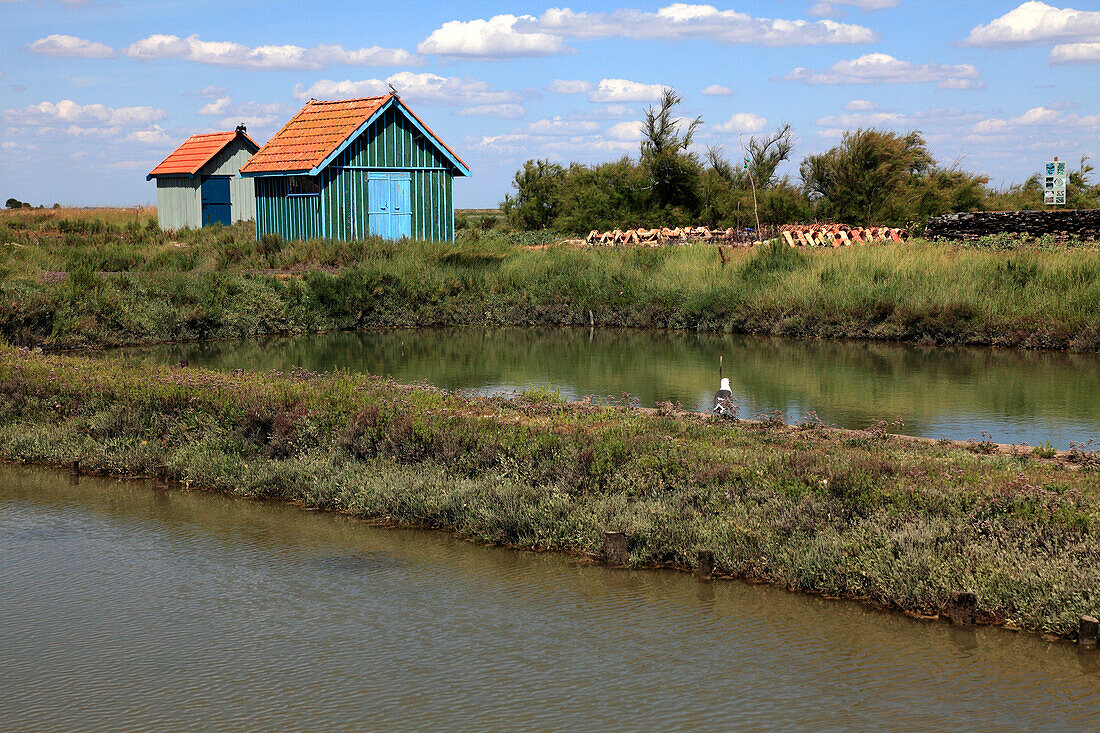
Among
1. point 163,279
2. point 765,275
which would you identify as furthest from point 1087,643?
point 163,279

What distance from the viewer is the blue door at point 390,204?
31797 mm

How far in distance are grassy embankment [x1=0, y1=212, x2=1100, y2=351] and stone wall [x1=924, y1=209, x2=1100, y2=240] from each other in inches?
162

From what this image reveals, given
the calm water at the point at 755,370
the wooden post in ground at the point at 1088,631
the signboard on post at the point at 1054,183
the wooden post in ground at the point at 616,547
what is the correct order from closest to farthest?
the wooden post in ground at the point at 1088,631 → the wooden post in ground at the point at 616,547 → the calm water at the point at 755,370 → the signboard on post at the point at 1054,183

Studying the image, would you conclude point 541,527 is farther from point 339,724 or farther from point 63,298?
point 63,298

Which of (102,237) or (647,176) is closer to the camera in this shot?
(102,237)

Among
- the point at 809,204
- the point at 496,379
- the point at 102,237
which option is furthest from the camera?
the point at 809,204

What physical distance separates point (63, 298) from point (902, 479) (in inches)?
724

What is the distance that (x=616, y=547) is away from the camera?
7.83 m

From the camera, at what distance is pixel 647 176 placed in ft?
146

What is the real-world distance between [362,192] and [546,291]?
810cm

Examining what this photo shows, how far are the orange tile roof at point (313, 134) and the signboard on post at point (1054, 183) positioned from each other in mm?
24385

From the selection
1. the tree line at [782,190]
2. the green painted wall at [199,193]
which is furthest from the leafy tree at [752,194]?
the green painted wall at [199,193]

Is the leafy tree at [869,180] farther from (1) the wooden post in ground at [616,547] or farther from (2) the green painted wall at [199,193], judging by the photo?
(1) the wooden post in ground at [616,547]

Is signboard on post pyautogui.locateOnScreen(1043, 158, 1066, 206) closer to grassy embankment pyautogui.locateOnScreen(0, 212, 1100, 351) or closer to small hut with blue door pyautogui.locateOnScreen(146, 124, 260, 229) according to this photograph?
grassy embankment pyautogui.locateOnScreen(0, 212, 1100, 351)
